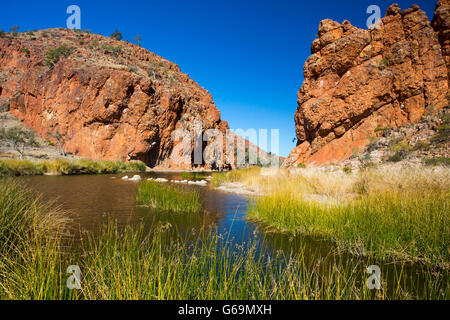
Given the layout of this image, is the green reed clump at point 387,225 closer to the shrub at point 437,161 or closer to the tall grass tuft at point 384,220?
the tall grass tuft at point 384,220

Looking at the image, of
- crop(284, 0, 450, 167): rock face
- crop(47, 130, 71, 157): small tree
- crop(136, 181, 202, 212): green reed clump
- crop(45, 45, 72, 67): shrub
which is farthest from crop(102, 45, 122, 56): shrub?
crop(136, 181, 202, 212): green reed clump

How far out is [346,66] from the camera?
100.0 ft

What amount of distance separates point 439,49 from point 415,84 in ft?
12.5

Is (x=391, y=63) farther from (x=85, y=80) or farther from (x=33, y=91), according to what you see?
(x=33, y=91)

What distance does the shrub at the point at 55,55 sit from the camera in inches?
2208

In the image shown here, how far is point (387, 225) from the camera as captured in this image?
454cm

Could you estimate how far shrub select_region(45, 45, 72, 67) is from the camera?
5609 centimetres

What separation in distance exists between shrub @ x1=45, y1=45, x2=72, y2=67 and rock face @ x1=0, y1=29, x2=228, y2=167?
376 mm

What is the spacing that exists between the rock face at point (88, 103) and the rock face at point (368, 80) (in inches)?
1341

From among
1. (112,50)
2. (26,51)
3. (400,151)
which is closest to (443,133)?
(400,151)

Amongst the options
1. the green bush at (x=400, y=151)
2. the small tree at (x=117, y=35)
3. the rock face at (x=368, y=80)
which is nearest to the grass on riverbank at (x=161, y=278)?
the green bush at (x=400, y=151)

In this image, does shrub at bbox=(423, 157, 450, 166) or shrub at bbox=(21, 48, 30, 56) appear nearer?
shrub at bbox=(423, 157, 450, 166)

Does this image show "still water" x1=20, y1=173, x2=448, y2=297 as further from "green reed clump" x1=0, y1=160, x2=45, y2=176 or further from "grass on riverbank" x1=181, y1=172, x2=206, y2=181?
"green reed clump" x1=0, y1=160, x2=45, y2=176
